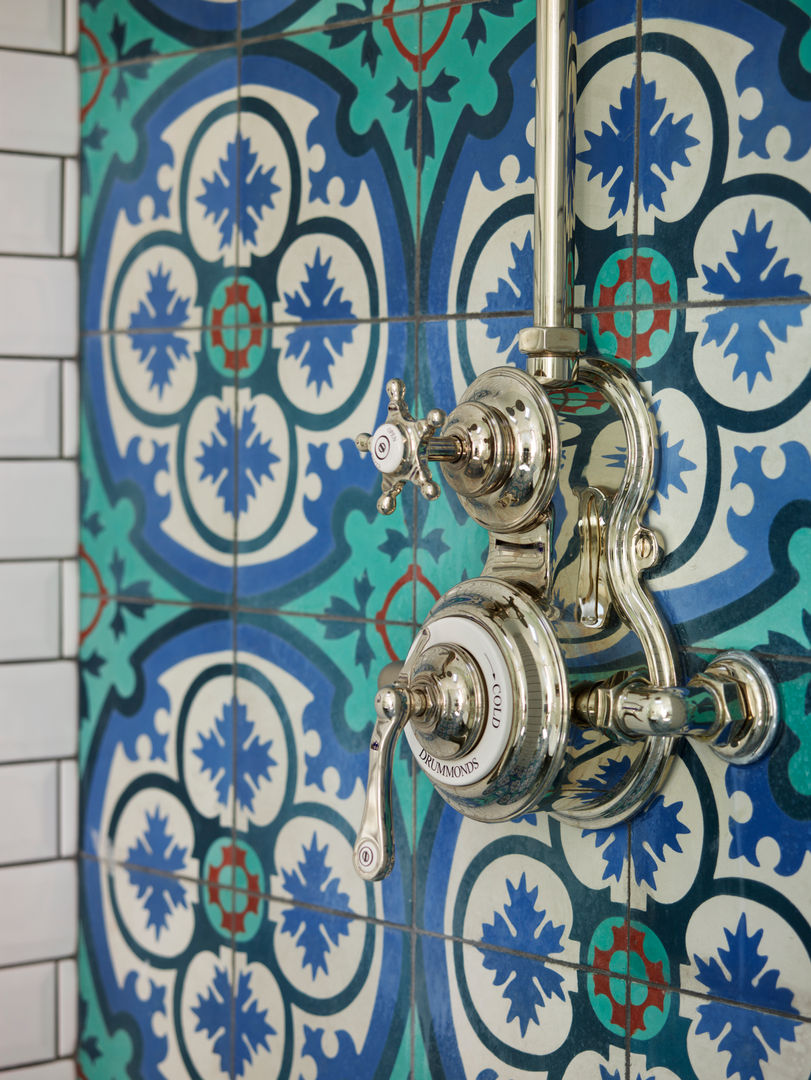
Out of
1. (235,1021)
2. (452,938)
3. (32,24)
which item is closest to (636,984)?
(452,938)

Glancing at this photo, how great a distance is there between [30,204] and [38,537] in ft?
0.94

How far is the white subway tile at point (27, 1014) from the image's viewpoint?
3.99ft

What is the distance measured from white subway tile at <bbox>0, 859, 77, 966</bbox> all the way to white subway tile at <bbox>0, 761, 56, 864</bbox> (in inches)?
0.5

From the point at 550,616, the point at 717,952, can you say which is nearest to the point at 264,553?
the point at 550,616

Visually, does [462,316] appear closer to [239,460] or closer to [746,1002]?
[239,460]

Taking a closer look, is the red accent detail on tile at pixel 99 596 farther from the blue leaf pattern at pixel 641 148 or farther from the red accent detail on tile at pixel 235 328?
the blue leaf pattern at pixel 641 148

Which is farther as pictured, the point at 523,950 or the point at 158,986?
the point at 158,986

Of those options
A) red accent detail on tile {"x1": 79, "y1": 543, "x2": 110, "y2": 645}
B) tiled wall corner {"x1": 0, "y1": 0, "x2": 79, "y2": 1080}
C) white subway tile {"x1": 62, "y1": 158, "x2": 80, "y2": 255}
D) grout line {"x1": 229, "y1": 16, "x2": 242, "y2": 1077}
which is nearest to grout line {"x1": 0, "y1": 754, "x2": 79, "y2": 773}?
tiled wall corner {"x1": 0, "y1": 0, "x2": 79, "y2": 1080}

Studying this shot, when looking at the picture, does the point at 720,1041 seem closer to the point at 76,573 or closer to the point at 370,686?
the point at 370,686

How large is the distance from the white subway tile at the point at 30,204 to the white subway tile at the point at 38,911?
1.75ft

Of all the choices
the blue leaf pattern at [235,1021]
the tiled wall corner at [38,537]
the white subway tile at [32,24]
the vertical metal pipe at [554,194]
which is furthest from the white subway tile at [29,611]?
the vertical metal pipe at [554,194]

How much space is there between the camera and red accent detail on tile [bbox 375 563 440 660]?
0.99 meters

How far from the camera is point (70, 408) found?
126 centimetres

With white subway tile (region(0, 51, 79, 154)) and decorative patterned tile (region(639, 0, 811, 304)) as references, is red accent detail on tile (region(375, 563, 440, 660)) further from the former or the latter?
white subway tile (region(0, 51, 79, 154))
